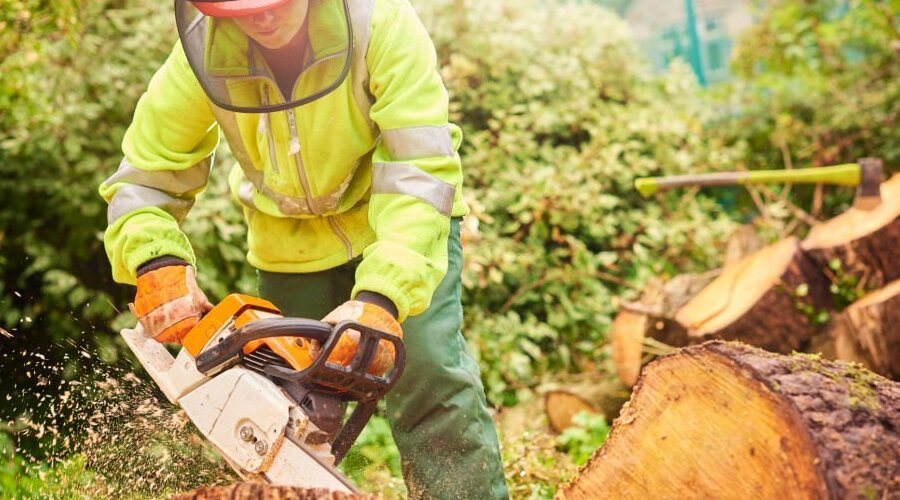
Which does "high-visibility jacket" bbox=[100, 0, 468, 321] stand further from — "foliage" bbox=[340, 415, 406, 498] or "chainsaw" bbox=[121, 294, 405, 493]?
"foliage" bbox=[340, 415, 406, 498]

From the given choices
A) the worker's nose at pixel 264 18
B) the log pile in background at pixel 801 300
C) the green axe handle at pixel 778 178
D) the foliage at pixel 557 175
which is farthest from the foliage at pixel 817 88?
the worker's nose at pixel 264 18

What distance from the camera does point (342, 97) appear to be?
216cm

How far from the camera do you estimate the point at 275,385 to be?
178cm

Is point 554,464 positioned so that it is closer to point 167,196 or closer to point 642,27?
point 167,196

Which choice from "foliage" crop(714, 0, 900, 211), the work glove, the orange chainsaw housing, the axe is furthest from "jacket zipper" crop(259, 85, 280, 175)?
"foliage" crop(714, 0, 900, 211)

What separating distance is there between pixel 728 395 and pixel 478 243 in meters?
3.08

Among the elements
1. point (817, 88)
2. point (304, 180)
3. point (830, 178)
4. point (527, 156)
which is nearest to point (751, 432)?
point (304, 180)

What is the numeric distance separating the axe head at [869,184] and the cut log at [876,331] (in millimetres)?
613

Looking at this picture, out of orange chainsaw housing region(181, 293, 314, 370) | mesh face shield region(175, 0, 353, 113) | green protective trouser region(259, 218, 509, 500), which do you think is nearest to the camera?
orange chainsaw housing region(181, 293, 314, 370)

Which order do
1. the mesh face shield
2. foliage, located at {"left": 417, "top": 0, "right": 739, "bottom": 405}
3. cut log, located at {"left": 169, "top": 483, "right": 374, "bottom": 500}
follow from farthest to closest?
foliage, located at {"left": 417, "top": 0, "right": 739, "bottom": 405} < the mesh face shield < cut log, located at {"left": 169, "top": 483, "right": 374, "bottom": 500}

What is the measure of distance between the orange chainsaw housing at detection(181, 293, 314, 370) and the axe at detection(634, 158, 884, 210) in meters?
3.32

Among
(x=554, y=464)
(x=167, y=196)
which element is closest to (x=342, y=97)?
(x=167, y=196)

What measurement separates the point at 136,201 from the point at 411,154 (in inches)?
27.8

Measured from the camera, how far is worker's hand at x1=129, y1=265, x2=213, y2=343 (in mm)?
2031
